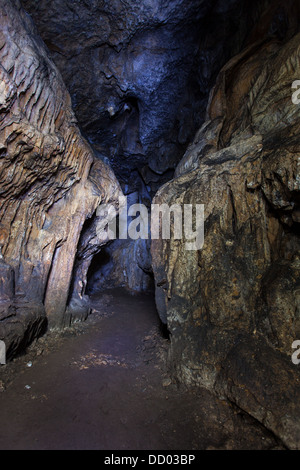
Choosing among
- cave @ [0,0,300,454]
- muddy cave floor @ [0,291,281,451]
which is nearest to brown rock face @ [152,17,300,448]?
cave @ [0,0,300,454]

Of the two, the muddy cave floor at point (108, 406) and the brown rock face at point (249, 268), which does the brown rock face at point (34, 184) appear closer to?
the muddy cave floor at point (108, 406)

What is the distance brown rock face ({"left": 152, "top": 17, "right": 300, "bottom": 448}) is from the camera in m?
4.26

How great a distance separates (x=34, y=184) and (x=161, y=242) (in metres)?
3.98

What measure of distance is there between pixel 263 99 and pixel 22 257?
25.6 ft

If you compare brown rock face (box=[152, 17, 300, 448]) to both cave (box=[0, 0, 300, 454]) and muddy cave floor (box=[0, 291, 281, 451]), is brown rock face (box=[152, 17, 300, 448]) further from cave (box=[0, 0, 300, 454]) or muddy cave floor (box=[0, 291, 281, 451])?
muddy cave floor (box=[0, 291, 281, 451])

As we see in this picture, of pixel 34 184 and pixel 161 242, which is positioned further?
pixel 161 242

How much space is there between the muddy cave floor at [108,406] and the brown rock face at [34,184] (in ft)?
3.42

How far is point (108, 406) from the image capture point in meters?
4.72

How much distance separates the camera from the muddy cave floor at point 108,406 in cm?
381

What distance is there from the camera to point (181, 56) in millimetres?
11594

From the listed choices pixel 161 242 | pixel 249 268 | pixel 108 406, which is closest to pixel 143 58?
pixel 161 242

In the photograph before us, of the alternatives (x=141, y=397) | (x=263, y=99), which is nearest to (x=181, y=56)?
(x=263, y=99)

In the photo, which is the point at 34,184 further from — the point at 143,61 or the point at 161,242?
the point at 143,61

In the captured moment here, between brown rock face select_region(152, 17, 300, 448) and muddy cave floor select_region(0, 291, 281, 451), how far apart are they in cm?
40
